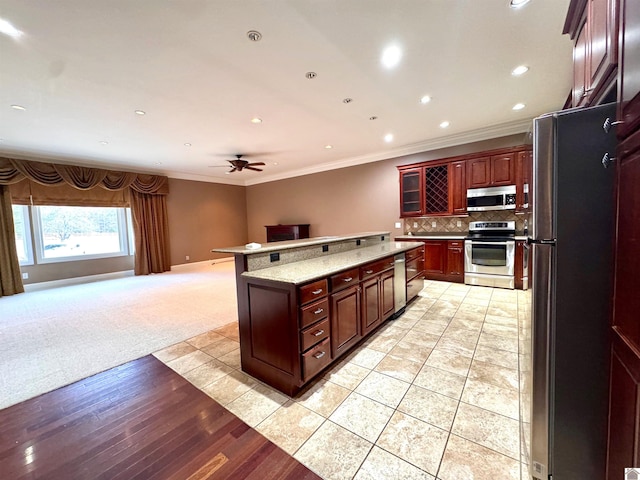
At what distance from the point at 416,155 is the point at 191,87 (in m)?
4.49

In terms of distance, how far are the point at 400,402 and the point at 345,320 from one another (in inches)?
28.4

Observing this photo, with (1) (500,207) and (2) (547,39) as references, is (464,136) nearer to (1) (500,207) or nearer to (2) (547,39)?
(1) (500,207)

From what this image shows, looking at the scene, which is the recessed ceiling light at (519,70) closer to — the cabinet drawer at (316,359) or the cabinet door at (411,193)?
the cabinet door at (411,193)

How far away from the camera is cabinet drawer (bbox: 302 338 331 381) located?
1863mm

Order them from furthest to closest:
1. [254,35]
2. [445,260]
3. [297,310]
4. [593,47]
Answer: [445,260], [254,35], [297,310], [593,47]

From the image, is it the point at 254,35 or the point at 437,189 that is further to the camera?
the point at 437,189

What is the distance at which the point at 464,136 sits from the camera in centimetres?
491

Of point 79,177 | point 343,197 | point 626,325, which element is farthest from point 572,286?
point 79,177

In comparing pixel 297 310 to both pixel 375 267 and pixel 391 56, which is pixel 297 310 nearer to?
pixel 375 267

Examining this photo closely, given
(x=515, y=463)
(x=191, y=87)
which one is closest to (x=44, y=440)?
(x=515, y=463)

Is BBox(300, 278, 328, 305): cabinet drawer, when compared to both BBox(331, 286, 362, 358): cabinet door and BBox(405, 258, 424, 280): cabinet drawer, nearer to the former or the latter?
BBox(331, 286, 362, 358): cabinet door

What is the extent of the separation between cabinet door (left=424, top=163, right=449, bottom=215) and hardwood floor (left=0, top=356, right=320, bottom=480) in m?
4.86

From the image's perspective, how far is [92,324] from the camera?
134 inches

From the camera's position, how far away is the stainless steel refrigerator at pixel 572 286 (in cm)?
102
